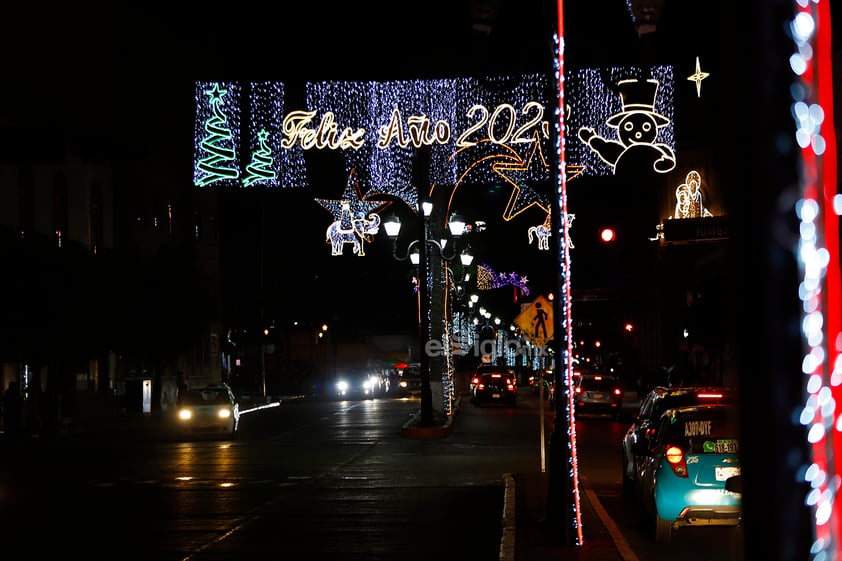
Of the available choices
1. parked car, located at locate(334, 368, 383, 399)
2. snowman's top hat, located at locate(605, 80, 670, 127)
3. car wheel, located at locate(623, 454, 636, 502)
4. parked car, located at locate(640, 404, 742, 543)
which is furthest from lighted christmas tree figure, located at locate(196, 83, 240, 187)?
parked car, located at locate(334, 368, 383, 399)

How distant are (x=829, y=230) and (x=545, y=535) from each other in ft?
36.2

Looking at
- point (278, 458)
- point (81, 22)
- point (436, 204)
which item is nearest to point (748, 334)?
point (278, 458)

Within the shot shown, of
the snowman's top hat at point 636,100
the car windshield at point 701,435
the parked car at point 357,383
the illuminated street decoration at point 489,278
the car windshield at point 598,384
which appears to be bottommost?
the parked car at point 357,383

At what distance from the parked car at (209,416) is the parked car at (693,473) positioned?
2142cm

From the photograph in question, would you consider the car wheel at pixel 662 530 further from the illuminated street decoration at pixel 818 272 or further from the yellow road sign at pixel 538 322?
the illuminated street decoration at pixel 818 272

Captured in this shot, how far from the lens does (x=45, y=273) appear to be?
39625mm

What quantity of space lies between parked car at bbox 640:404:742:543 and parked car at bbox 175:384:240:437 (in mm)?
21417

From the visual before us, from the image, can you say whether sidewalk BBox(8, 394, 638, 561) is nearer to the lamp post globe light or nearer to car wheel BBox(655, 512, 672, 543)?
car wheel BBox(655, 512, 672, 543)

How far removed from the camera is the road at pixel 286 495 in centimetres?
1361

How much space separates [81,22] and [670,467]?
4062 centimetres

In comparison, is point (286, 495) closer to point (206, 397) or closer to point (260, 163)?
point (260, 163)

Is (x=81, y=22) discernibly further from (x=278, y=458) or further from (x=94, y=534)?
(x=94, y=534)

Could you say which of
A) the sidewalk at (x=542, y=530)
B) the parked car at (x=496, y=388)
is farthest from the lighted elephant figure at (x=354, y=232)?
the parked car at (x=496, y=388)

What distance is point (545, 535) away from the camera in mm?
13211
